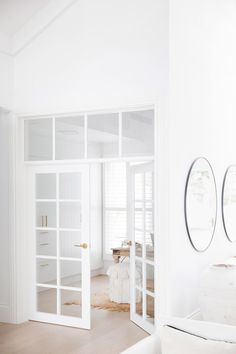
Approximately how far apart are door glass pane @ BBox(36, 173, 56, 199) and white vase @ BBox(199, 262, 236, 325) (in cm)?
251

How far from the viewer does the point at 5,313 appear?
565cm

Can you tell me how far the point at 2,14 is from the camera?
536cm

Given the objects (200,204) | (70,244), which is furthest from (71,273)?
(200,204)

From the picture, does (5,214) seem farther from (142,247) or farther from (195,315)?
(195,315)

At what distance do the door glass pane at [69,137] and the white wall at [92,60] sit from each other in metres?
0.17

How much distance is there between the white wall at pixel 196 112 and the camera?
3617mm

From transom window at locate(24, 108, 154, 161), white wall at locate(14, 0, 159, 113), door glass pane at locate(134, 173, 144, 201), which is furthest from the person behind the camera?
door glass pane at locate(134, 173, 144, 201)

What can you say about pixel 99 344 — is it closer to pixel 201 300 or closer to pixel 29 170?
pixel 201 300

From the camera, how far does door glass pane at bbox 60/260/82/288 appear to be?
5480mm

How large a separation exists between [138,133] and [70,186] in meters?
1.03

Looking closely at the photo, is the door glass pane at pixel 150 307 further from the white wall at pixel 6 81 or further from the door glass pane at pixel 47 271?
the white wall at pixel 6 81

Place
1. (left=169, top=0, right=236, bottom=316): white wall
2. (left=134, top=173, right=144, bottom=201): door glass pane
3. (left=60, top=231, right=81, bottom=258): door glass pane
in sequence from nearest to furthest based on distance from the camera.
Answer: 1. (left=169, top=0, right=236, bottom=316): white wall
2. (left=134, top=173, right=144, bottom=201): door glass pane
3. (left=60, top=231, right=81, bottom=258): door glass pane

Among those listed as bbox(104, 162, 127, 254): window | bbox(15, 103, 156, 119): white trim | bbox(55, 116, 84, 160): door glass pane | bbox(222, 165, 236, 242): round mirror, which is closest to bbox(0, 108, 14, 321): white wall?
bbox(15, 103, 156, 119): white trim

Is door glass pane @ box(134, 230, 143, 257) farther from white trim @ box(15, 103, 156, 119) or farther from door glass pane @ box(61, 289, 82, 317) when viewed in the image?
white trim @ box(15, 103, 156, 119)
